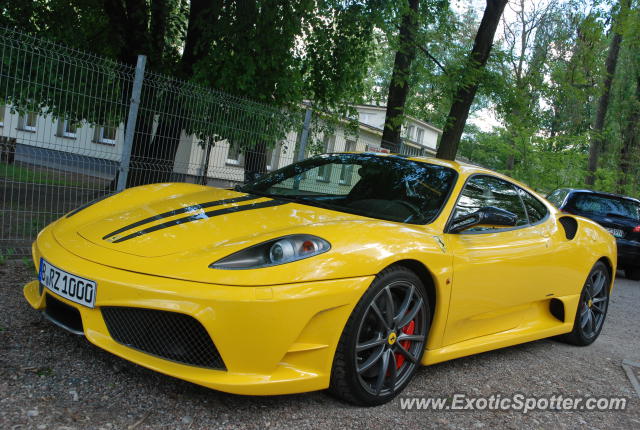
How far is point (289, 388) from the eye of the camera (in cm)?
246

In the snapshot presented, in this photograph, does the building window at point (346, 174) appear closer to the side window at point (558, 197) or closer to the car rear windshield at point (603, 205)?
the side window at point (558, 197)

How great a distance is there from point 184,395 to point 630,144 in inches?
1003

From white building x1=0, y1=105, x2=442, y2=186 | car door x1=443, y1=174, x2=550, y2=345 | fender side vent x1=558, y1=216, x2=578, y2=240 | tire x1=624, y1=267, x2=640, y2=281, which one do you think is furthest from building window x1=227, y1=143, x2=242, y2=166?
tire x1=624, y1=267, x2=640, y2=281

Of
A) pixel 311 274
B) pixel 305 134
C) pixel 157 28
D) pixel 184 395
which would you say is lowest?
pixel 184 395

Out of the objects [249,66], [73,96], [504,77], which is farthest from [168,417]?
[504,77]

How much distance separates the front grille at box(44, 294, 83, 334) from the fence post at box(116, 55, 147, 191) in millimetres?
2832

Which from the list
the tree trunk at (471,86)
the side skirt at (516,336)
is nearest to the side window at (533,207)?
the side skirt at (516,336)

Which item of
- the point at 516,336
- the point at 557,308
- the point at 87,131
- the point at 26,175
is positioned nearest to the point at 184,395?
the point at 516,336

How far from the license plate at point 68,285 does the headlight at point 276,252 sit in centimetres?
56

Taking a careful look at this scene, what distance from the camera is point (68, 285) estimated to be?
2.60 meters

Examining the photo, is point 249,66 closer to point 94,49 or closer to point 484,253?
point 94,49

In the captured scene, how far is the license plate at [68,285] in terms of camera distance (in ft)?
8.20

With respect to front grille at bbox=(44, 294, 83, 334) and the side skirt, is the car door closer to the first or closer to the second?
the side skirt

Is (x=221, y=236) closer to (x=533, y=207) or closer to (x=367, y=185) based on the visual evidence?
(x=367, y=185)
